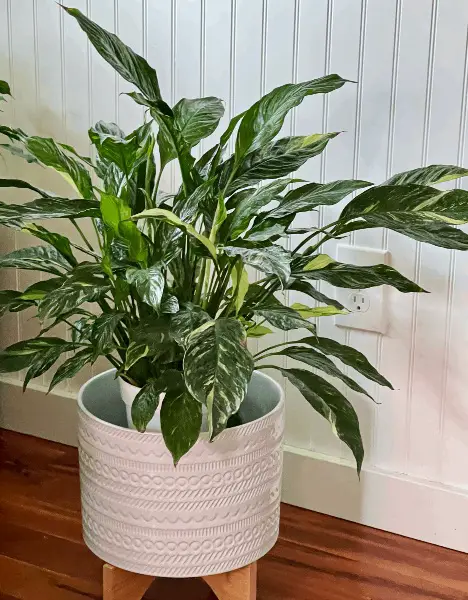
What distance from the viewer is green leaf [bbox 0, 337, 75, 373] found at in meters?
1.24

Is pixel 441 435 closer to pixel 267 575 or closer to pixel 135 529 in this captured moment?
pixel 267 575

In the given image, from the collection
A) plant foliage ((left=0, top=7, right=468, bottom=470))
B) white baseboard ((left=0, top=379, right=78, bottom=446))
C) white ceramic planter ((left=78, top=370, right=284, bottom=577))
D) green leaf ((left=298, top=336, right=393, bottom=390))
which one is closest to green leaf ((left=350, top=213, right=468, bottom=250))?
plant foliage ((left=0, top=7, right=468, bottom=470))

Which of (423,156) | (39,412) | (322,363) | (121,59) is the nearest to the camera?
(121,59)

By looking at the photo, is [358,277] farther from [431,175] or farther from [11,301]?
[11,301]

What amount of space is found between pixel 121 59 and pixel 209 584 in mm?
767

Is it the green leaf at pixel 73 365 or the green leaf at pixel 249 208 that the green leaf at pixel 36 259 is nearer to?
the green leaf at pixel 73 365

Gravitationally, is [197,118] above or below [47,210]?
above

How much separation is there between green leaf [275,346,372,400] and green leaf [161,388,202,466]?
20cm

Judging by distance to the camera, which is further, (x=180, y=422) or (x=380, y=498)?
(x=380, y=498)

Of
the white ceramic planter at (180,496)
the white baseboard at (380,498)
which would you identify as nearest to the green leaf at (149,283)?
the white ceramic planter at (180,496)

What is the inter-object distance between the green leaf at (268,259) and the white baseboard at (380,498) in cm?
71

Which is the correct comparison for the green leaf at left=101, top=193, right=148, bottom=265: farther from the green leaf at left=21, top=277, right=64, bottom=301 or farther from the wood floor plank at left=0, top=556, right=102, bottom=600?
the wood floor plank at left=0, top=556, right=102, bottom=600

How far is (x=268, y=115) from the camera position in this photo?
1144 millimetres

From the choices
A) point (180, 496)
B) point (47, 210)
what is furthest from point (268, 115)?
point (180, 496)
